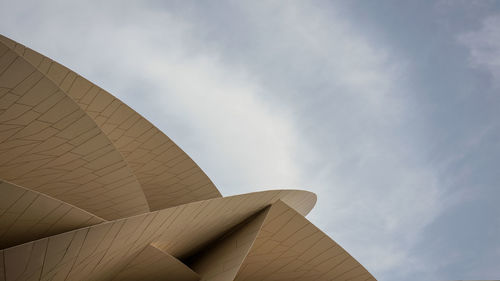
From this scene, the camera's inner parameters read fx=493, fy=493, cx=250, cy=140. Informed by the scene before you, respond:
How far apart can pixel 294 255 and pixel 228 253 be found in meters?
2.93

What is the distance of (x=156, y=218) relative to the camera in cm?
1330

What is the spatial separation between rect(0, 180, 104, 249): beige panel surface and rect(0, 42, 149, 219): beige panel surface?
233 cm

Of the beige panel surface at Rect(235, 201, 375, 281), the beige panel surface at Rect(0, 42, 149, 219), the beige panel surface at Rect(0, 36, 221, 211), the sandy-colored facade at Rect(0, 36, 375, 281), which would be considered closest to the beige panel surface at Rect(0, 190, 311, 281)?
the sandy-colored facade at Rect(0, 36, 375, 281)

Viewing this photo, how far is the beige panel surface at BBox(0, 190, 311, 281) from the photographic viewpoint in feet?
36.2

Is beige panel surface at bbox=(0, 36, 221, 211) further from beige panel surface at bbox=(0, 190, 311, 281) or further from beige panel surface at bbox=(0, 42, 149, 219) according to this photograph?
beige panel surface at bbox=(0, 42, 149, 219)

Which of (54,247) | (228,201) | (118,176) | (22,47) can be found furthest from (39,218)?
(228,201)

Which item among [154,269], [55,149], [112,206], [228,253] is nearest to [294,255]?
[228,253]

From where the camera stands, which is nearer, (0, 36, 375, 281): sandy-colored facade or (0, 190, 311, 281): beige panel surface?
(0, 190, 311, 281): beige panel surface

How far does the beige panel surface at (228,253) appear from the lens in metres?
16.4

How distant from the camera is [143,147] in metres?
Answer: 19.7

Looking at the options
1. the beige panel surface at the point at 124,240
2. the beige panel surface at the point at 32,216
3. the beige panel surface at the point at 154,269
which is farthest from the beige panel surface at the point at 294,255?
the beige panel surface at the point at 32,216

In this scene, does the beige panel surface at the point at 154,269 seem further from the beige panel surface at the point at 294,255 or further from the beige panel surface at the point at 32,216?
the beige panel surface at the point at 32,216

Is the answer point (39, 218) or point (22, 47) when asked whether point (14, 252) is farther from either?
point (22, 47)

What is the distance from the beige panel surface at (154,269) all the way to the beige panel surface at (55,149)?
1512 mm
